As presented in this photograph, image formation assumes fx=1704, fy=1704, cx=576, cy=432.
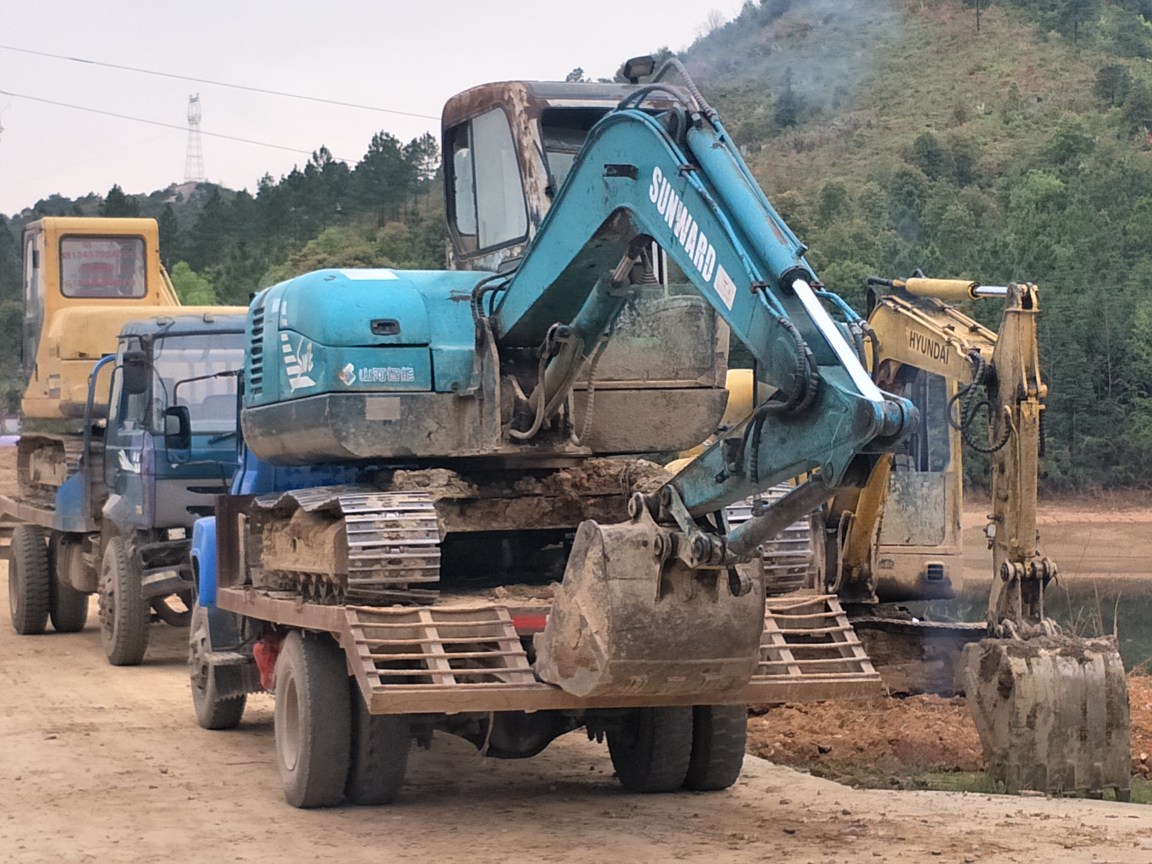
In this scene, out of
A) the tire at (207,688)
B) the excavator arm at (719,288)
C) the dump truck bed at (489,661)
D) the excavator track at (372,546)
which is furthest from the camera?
the tire at (207,688)

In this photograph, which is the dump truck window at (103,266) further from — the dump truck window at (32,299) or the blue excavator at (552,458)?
the blue excavator at (552,458)

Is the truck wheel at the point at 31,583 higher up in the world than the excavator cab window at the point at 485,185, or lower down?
lower down

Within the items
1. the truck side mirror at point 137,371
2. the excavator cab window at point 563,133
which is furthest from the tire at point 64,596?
the excavator cab window at point 563,133

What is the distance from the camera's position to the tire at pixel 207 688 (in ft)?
38.0

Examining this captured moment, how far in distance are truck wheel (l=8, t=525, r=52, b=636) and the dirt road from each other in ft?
19.2

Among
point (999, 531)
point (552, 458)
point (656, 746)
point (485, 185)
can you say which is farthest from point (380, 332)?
point (999, 531)

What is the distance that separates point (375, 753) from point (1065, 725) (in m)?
4.54

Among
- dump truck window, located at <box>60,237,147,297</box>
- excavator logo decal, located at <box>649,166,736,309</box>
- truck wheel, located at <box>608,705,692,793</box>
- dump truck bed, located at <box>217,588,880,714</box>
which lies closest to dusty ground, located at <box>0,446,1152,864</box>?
truck wheel, located at <box>608,705,692,793</box>

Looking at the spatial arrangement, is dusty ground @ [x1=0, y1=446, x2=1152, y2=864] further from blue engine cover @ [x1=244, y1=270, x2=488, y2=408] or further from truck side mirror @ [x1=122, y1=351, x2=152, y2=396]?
truck side mirror @ [x1=122, y1=351, x2=152, y2=396]

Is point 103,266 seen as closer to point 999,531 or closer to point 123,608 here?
point 123,608

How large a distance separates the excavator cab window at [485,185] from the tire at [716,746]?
2.81 metres

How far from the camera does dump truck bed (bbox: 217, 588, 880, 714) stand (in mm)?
7637

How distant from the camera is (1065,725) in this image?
10.7 meters

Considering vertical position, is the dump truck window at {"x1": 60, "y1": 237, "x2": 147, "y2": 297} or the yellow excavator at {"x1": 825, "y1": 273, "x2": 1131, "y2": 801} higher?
the dump truck window at {"x1": 60, "y1": 237, "x2": 147, "y2": 297}
